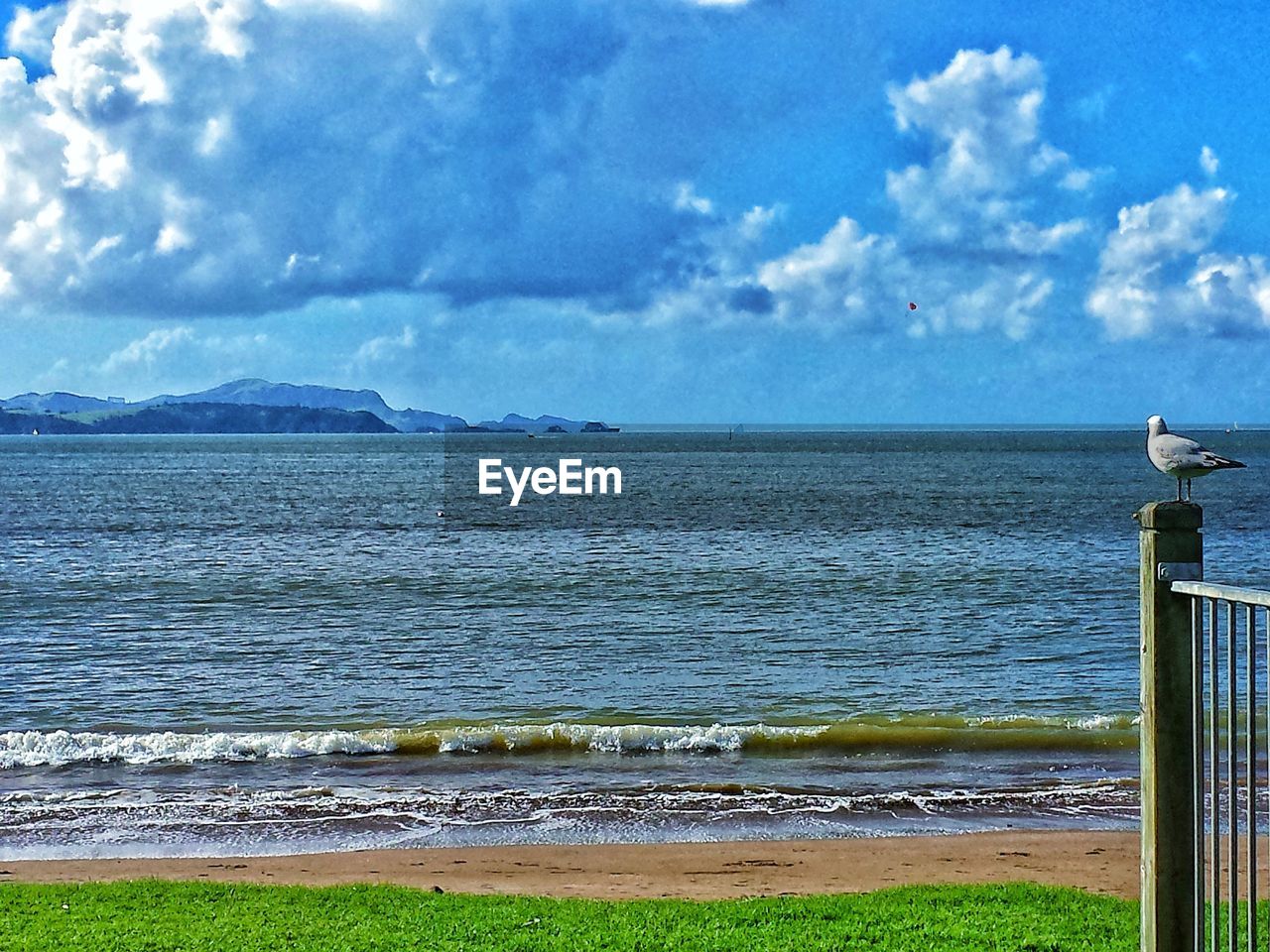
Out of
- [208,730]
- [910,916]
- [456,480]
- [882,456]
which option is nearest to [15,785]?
[208,730]

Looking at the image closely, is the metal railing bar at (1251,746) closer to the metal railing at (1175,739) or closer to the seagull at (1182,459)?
the metal railing at (1175,739)

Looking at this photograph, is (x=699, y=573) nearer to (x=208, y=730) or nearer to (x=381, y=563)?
(x=381, y=563)

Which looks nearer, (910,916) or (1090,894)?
(910,916)

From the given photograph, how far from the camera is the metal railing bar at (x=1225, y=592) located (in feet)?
12.1

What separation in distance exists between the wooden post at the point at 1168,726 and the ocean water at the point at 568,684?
22.1ft

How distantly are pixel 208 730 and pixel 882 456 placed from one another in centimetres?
12942

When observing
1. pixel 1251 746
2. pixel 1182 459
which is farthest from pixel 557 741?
pixel 1251 746

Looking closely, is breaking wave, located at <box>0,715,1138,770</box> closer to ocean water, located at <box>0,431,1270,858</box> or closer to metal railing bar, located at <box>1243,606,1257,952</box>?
ocean water, located at <box>0,431,1270,858</box>

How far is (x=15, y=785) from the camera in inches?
538

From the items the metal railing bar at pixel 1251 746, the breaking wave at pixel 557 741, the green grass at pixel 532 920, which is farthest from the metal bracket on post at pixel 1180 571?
the breaking wave at pixel 557 741

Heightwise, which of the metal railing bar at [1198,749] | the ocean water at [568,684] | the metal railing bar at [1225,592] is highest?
the metal railing bar at [1225,592]

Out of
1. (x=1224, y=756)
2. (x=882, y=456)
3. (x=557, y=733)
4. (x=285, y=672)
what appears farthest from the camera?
(x=882, y=456)

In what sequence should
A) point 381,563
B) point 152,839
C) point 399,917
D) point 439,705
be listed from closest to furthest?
point 399,917 < point 152,839 < point 439,705 < point 381,563
